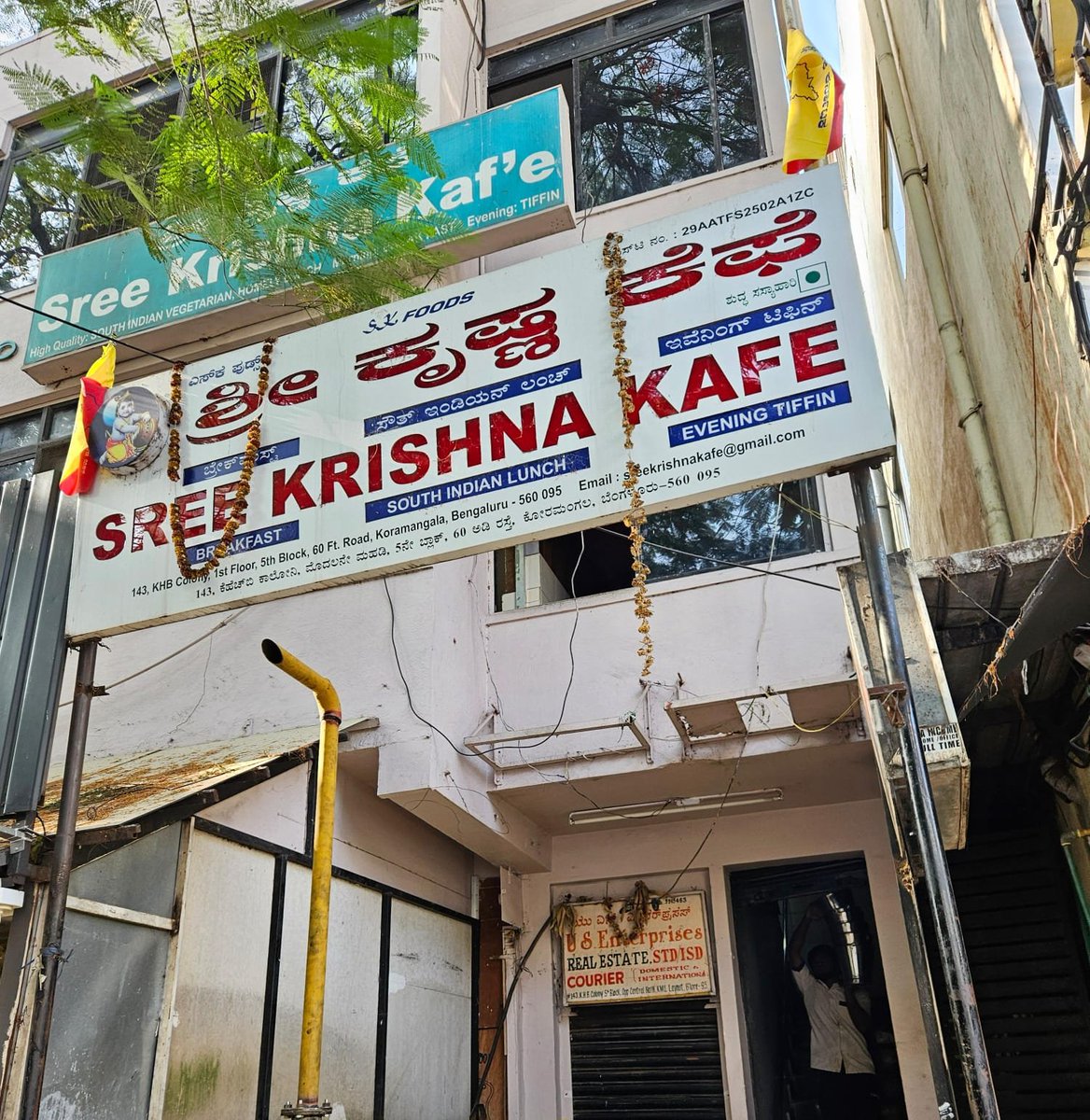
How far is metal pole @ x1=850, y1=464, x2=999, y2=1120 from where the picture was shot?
2.87m

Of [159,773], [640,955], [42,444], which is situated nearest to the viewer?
[159,773]

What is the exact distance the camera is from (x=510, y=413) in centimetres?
464

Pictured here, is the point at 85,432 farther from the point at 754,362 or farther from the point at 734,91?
the point at 734,91

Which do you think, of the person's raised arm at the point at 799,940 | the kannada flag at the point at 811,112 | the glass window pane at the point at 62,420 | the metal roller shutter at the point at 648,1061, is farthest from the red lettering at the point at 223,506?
the person's raised arm at the point at 799,940

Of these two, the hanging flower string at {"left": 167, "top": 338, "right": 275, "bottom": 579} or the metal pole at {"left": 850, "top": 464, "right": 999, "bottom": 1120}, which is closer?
the metal pole at {"left": 850, "top": 464, "right": 999, "bottom": 1120}

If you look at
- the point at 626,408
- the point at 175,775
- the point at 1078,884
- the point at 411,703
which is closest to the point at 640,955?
the point at 411,703

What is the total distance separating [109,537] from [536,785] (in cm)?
392

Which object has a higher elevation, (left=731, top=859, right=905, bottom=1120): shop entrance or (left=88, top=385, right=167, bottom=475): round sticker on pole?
(left=88, top=385, right=167, bottom=475): round sticker on pole

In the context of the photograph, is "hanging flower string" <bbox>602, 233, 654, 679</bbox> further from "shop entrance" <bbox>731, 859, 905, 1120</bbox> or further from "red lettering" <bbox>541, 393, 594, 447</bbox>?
"shop entrance" <bbox>731, 859, 905, 1120</bbox>

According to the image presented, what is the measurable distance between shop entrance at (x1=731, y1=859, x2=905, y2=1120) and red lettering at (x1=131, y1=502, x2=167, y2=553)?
19.3 ft

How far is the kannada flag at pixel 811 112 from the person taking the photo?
16.7 feet

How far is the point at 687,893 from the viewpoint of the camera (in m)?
8.58

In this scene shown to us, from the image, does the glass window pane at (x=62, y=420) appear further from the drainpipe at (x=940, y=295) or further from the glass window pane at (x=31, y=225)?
the drainpipe at (x=940, y=295)

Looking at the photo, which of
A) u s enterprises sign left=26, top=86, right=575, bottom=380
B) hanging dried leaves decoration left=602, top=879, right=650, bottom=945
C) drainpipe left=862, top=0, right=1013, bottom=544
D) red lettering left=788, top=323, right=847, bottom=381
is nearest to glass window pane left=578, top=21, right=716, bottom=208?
u s enterprises sign left=26, top=86, right=575, bottom=380
